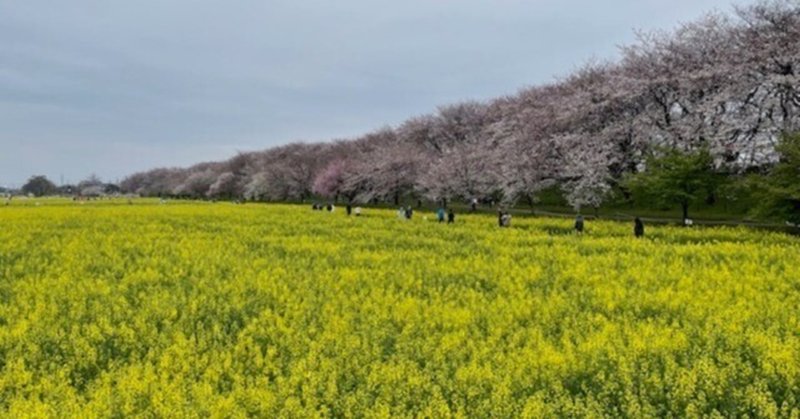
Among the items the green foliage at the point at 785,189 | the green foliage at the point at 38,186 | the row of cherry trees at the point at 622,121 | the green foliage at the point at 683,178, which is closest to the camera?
the green foliage at the point at 785,189

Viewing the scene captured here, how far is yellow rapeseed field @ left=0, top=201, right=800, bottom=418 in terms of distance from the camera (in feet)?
25.8

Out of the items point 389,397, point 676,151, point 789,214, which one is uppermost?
point 676,151

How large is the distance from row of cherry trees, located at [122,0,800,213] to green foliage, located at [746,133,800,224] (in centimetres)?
958

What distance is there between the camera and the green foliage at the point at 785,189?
1168 inches

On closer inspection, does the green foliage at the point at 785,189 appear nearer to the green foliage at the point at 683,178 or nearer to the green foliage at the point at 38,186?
the green foliage at the point at 683,178

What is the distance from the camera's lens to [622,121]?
169ft

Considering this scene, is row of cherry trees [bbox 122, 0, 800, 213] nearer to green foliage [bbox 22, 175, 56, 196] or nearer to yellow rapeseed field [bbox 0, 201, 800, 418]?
yellow rapeseed field [bbox 0, 201, 800, 418]

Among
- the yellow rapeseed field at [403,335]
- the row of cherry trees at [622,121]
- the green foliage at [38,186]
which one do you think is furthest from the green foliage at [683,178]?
the green foliage at [38,186]

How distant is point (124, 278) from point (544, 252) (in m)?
14.3

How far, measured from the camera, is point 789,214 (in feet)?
99.0

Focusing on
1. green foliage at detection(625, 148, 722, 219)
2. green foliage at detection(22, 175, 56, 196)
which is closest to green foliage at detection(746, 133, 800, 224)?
green foliage at detection(625, 148, 722, 219)

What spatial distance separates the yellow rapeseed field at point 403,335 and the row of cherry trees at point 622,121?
23.9 m

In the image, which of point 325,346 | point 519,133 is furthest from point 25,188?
point 325,346

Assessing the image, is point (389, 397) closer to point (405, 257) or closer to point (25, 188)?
point (405, 257)
